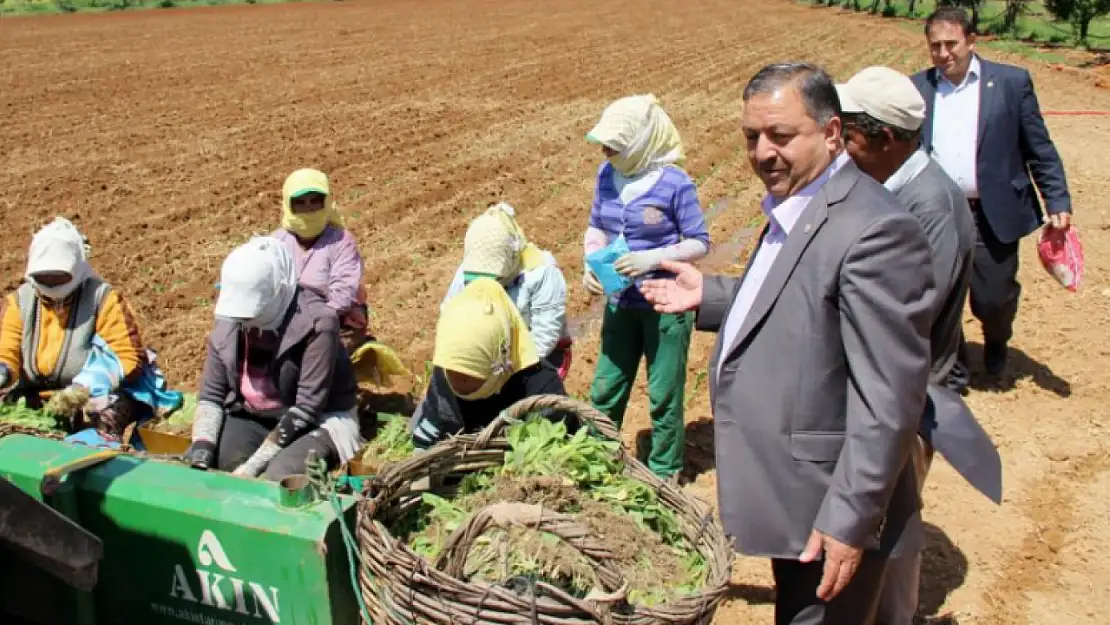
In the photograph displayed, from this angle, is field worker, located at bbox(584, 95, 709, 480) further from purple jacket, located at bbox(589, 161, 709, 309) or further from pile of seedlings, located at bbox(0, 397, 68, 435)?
pile of seedlings, located at bbox(0, 397, 68, 435)

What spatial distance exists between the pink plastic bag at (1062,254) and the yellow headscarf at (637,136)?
2201 mm

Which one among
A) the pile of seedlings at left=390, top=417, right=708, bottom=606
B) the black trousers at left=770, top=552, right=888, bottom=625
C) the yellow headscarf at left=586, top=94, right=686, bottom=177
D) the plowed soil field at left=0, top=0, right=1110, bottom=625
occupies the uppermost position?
the yellow headscarf at left=586, top=94, right=686, bottom=177

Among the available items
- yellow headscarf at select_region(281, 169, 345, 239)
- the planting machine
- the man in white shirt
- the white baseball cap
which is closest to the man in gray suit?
the white baseball cap

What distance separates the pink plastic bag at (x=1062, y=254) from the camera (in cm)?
513

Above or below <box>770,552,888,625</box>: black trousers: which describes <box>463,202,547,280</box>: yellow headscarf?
above

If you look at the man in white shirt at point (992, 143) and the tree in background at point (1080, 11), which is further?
the tree in background at point (1080, 11)

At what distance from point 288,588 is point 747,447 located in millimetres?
1240

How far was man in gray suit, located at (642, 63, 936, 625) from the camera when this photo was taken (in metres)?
2.14

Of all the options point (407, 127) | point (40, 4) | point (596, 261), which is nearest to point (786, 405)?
point (596, 261)

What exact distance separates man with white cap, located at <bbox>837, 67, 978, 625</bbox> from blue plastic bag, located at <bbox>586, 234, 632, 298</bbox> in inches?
52.1

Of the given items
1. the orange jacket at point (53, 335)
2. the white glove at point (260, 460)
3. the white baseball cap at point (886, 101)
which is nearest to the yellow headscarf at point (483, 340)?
the white glove at point (260, 460)

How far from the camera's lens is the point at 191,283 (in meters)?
7.77

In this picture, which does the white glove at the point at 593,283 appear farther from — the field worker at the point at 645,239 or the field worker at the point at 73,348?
the field worker at the point at 73,348

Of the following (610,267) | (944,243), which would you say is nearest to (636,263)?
(610,267)
